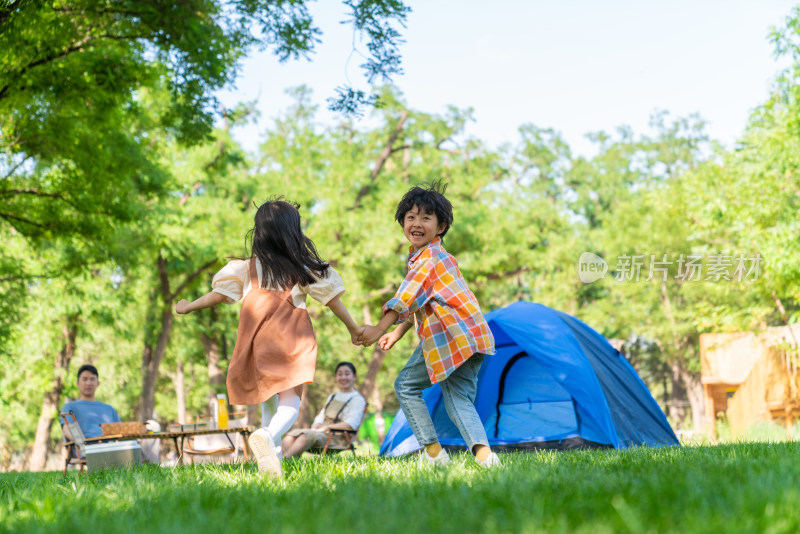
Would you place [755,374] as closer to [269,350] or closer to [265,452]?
[269,350]

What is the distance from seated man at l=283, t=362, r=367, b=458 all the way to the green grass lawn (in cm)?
393

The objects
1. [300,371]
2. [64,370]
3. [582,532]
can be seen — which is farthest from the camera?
[64,370]

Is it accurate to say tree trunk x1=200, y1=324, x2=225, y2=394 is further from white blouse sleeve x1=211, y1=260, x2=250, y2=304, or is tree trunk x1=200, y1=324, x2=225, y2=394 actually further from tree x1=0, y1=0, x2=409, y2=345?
white blouse sleeve x1=211, y1=260, x2=250, y2=304

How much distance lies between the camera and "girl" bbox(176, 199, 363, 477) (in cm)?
419

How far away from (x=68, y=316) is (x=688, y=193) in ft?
52.7

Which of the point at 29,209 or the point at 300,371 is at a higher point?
the point at 29,209

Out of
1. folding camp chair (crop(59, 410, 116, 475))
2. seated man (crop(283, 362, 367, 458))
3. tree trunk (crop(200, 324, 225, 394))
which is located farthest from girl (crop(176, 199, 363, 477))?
tree trunk (crop(200, 324, 225, 394))

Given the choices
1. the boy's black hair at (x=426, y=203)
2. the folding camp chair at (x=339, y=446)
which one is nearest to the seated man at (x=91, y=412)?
the folding camp chair at (x=339, y=446)

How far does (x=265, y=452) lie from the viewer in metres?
3.90

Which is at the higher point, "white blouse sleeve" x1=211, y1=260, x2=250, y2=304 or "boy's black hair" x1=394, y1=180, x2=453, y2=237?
"boy's black hair" x1=394, y1=180, x2=453, y2=237

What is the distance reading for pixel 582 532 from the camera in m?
1.99

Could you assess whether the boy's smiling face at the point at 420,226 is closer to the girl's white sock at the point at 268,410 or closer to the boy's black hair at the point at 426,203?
the boy's black hair at the point at 426,203

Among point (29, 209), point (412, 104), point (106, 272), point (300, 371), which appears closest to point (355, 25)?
point (300, 371)

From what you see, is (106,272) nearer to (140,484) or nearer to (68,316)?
(68,316)
